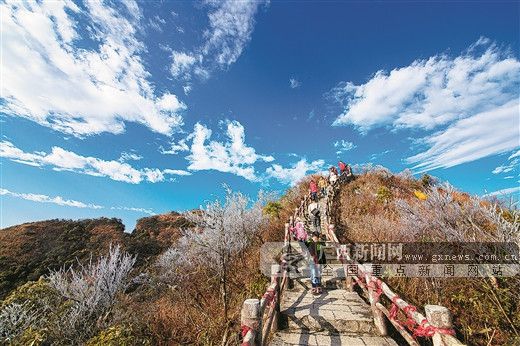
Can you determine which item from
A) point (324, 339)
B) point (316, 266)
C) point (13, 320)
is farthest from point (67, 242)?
point (324, 339)

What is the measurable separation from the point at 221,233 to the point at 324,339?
18.1 ft

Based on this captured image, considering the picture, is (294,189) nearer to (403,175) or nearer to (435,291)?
(403,175)

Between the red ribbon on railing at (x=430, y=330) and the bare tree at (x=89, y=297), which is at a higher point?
the red ribbon on railing at (x=430, y=330)

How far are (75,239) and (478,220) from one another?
3236 cm

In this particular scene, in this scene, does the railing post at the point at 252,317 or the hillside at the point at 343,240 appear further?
the hillside at the point at 343,240

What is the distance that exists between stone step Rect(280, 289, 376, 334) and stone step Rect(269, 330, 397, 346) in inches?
6.6

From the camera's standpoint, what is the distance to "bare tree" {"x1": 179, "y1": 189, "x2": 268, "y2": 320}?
1013 centimetres

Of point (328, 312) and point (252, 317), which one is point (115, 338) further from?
point (328, 312)

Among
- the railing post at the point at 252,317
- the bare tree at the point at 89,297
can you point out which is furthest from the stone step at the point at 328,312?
the bare tree at the point at 89,297

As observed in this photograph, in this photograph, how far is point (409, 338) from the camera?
13.1 ft

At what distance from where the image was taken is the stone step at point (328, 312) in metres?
5.23

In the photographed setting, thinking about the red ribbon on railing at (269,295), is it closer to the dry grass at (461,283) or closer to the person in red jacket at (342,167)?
the dry grass at (461,283)

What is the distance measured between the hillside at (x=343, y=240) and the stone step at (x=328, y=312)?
124 cm

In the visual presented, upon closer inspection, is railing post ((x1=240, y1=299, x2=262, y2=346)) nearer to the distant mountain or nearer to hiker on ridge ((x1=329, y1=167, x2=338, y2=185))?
hiker on ridge ((x1=329, y1=167, x2=338, y2=185))
